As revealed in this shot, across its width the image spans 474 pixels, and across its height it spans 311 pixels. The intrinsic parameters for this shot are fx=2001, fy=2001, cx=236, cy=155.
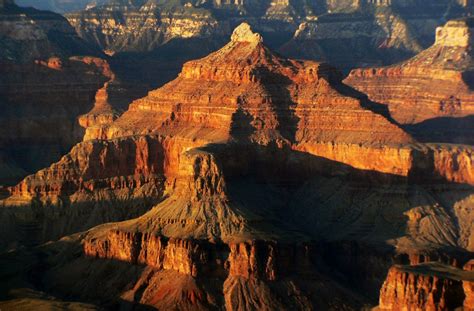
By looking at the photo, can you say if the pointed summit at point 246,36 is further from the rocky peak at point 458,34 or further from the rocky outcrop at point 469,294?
the rocky peak at point 458,34

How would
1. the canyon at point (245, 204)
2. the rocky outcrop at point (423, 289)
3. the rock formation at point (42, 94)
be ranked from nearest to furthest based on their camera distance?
the rocky outcrop at point (423, 289) → the canyon at point (245, 204) → the rock formation at point (42, 94)

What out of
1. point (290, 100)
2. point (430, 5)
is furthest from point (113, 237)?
point (430, 5)

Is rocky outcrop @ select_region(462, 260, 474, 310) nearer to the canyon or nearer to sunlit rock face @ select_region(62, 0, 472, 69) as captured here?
the canyon

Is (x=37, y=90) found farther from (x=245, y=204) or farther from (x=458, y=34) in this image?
(x=245, y=204)

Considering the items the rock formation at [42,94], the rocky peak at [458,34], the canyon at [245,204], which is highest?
the rocky peak at [458,34]

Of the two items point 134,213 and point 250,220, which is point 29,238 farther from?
point 250,220

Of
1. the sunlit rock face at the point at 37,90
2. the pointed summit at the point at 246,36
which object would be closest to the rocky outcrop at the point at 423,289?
the pointed summit at the point at 246,36
